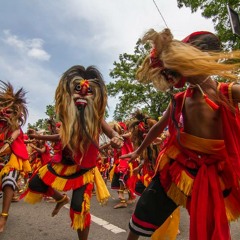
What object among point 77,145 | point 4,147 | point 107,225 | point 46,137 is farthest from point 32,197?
point 107,225

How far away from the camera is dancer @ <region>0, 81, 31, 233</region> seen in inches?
160

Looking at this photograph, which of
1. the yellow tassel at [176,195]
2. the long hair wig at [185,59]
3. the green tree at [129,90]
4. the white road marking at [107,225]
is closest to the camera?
the long hair wig at [185,59]

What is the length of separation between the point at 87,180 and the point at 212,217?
149 centimetres

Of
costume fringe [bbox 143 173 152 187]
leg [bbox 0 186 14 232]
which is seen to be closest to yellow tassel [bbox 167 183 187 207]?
leg [bbox 0 186 14 232]

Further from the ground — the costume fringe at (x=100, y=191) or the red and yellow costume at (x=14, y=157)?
the red and yellow costume at (x=14, y=157)

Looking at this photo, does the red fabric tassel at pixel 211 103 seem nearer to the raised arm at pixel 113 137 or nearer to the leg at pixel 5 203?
the raised arm at pixel 113 137

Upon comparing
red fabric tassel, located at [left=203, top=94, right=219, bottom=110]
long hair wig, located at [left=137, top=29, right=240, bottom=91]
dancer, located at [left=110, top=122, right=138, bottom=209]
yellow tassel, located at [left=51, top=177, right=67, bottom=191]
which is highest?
long hair wig, located at [left=137, top=29, right=240, bottom=91]

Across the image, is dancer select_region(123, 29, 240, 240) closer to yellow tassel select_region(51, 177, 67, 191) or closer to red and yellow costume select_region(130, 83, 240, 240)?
red and yellow costume select_region(130, 83, 240, 240)

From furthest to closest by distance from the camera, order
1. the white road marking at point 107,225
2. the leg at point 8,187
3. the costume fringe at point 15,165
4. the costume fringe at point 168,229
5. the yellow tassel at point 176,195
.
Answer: the white road marking at point 107,225
the costume fringe at point 15,165
the leg at point 8,187
the costume fringe at point 168,229
the yellow tassel at point 176,195

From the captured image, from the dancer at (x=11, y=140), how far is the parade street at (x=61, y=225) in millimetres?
602

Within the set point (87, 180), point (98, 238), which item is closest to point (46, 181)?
point (87, 180)

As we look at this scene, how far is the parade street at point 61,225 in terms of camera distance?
4016mm

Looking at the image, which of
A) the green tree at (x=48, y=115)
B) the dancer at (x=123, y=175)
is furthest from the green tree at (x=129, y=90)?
the dancer at (x=123, y=175)

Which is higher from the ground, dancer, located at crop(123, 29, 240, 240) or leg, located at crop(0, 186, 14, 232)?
dancer, located at crop(123, 29, 240, 240)
